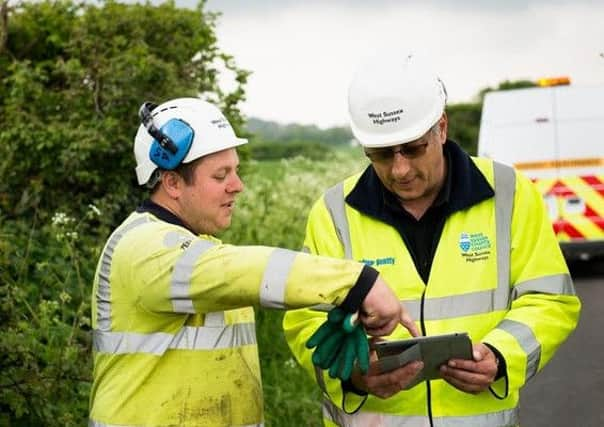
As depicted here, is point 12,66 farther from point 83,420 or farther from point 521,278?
point 521,278

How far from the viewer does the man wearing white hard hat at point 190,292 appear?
12.6ft

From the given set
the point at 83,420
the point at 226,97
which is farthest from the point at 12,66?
the point at 83,420

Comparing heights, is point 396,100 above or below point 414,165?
above

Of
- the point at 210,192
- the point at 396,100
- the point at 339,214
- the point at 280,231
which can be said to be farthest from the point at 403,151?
the point at 280,231

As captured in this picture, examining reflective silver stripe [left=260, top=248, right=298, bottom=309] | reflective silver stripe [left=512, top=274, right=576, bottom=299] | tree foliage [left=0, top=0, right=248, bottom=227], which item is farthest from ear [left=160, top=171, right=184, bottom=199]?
tree foliage [left=0, top=0, right=248, bottom=227]

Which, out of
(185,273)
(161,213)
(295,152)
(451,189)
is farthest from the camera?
(295,152)

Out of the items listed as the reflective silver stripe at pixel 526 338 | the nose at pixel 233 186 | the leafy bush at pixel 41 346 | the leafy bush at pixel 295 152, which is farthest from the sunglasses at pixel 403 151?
the leafy bush at pixel 295 152

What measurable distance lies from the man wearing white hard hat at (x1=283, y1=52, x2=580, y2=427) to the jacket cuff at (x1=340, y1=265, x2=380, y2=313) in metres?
0.53

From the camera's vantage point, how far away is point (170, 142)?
4.41 meters

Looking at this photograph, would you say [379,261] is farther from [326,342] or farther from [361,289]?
[361,289]

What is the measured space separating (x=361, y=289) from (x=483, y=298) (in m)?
0.74

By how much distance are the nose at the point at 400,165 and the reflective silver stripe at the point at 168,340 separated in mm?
734

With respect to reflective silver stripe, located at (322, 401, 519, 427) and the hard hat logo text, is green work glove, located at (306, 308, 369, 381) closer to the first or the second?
reflective silver stripe, located at (322, 401, 519, 427)

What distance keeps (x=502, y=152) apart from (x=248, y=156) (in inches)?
246
